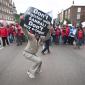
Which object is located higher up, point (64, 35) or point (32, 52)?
point (32, 52)

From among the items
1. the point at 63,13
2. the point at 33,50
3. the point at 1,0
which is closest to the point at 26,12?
the point at 33,50

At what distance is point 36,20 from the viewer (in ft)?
27.7

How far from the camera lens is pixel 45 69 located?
9555 mm

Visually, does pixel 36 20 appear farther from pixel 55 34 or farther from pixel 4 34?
pixel 55 34

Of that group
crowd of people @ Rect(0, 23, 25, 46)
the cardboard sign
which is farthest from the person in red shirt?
the cardboard sign

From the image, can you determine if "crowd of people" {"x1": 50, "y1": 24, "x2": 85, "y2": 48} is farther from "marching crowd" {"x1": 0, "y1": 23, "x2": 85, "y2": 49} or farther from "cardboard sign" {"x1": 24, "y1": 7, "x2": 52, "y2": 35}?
"cardboard sign" {"x1": 24, "y1": 7, "x2": 52, "y2": 35}

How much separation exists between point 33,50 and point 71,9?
6811 cm

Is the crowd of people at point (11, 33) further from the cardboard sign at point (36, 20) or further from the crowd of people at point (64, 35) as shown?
the cardboard sign at point (36, 20)

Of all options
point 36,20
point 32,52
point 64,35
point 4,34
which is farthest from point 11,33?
point 32,52

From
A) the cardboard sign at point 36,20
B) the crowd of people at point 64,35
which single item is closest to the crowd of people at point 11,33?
the crowd of people at point 64,35

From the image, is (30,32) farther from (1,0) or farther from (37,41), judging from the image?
(1,0)

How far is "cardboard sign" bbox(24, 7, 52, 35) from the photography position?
27.0 ft

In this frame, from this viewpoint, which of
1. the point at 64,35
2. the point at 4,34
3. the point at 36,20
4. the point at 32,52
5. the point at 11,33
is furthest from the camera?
the point at 11,33

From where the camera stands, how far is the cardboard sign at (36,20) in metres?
8.23
